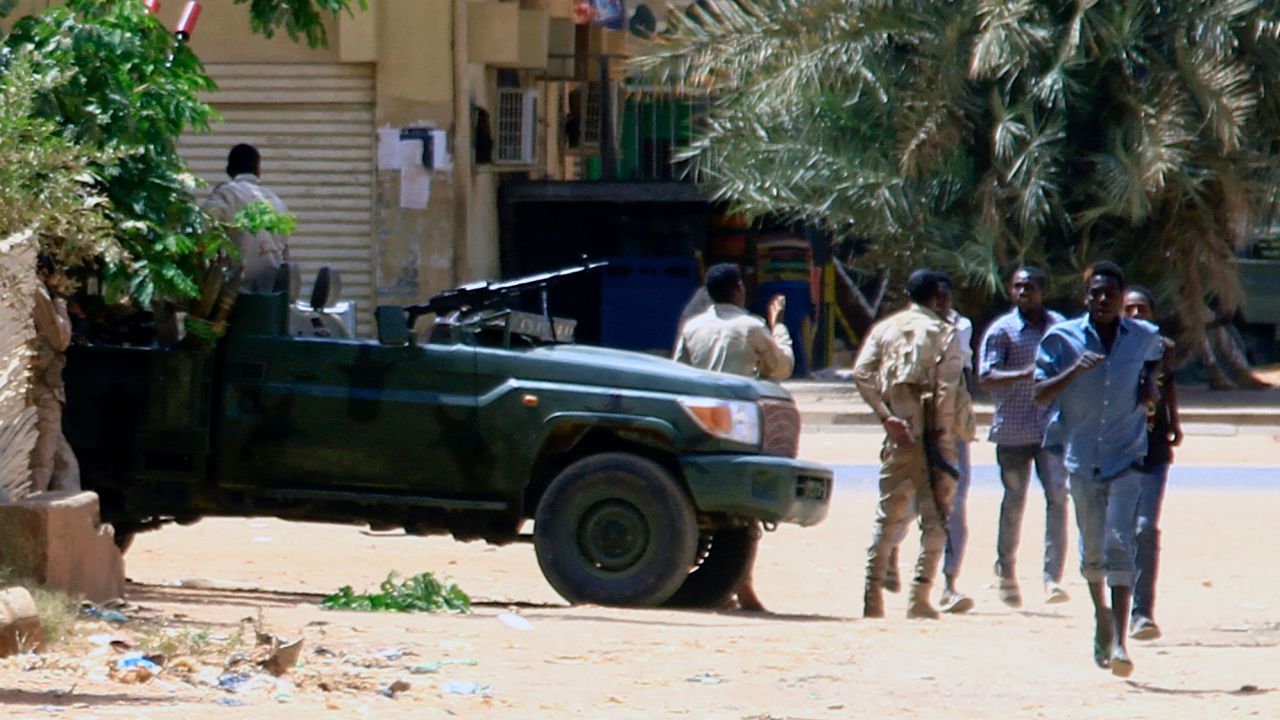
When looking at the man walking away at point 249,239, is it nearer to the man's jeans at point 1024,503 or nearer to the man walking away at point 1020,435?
the man walking away at point 1020,435

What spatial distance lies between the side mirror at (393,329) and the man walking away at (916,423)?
2115mm

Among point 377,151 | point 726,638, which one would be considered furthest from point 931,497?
point 377,151

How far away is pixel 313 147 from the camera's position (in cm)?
2502

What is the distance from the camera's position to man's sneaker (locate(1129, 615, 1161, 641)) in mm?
9180

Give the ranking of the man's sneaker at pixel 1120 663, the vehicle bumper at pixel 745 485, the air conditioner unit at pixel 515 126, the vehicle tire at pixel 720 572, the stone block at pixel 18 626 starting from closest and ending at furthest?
the stone block at pixel 18 626 < the man's sneaker at pixel 1120 663 < the vehicle bumper at pixel 745 485 < the vehicle tire at pixel 720 572 < the air conditioner unit at pixel 515 126

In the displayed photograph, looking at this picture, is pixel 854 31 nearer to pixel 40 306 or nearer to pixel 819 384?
pixel 819 384

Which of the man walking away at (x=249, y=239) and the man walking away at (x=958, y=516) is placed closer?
the man walking away at (x=958, y=516)

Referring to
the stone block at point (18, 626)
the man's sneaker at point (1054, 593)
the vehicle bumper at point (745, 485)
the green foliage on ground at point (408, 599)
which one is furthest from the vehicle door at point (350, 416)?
the man's sneaker at point (1054, 593)

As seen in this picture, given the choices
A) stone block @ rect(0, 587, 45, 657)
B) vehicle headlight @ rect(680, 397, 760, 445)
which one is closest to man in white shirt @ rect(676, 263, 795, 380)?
vehicle headlight @ rect(680, 397, 760, 445)

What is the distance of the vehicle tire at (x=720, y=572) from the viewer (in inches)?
426

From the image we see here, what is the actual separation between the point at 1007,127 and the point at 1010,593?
11974mm

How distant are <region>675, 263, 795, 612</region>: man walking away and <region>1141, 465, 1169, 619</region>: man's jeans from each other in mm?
2284

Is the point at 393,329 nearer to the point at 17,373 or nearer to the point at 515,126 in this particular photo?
the point at 17,373

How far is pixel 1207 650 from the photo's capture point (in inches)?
364
